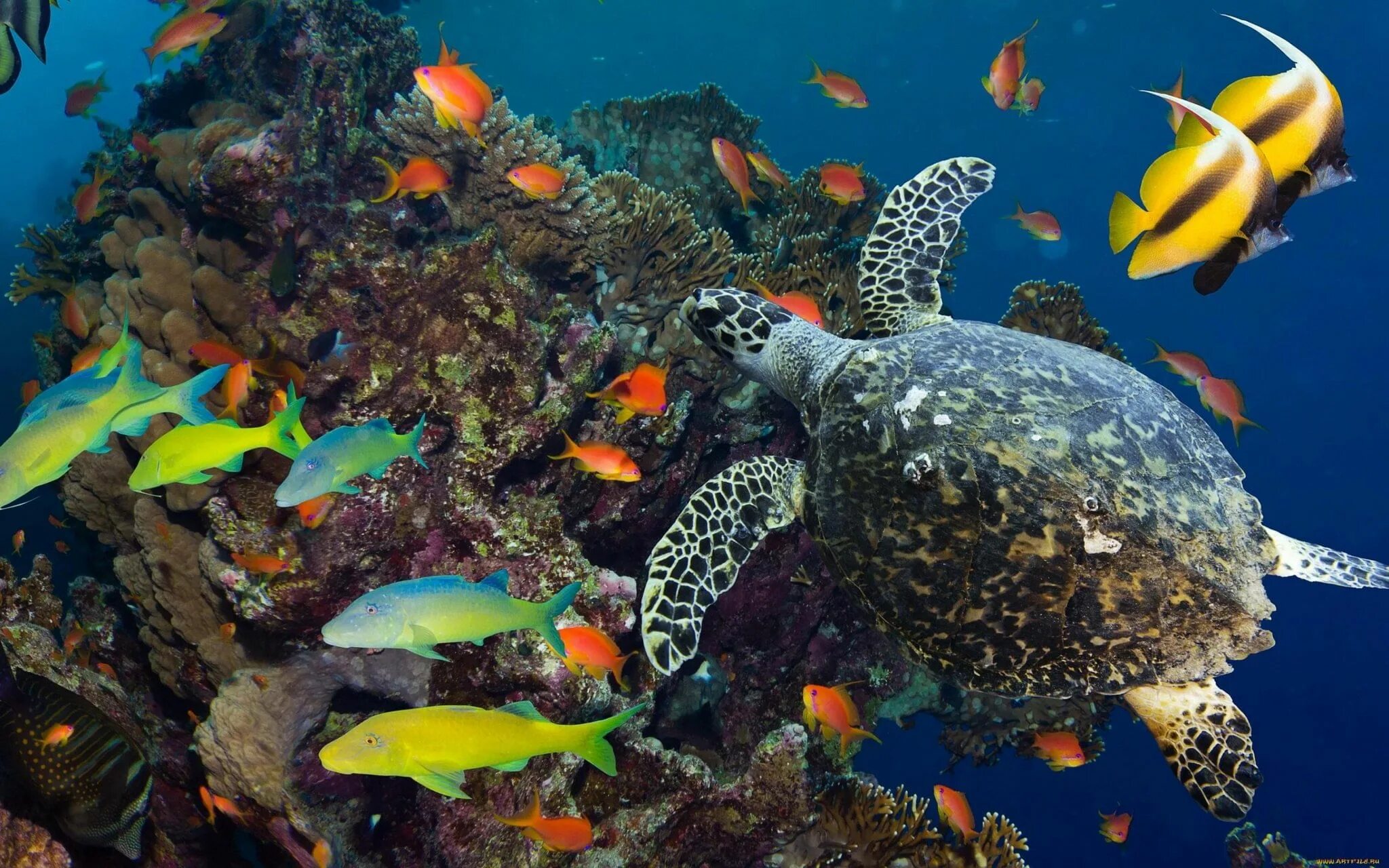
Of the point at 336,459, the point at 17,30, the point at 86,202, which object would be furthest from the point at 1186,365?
the point at 86,202

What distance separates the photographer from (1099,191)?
58062 millimetres

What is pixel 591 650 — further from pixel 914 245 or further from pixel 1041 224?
pixel 1041 224

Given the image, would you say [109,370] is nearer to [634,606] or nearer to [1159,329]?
[634,606]

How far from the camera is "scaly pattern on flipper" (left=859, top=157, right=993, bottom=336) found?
483 cm

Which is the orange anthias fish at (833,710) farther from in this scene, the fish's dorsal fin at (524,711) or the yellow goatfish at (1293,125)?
the yellow goatfish at (1293,125)

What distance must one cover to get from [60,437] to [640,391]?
246 centimetres

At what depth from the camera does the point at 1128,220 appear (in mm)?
1783

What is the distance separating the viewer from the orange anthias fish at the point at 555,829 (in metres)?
2.81

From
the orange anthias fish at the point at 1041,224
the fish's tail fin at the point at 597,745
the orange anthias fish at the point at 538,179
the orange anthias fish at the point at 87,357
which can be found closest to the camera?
the fish's tail fin at the point at 597,745

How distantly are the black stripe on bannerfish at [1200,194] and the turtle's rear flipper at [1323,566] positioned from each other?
7.52 ft

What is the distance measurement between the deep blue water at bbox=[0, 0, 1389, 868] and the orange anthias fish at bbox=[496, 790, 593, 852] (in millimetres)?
11982

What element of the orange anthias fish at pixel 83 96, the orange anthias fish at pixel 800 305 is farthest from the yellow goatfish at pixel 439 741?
the orange anthias fish at pixel 83 96

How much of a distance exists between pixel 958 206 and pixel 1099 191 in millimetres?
67544

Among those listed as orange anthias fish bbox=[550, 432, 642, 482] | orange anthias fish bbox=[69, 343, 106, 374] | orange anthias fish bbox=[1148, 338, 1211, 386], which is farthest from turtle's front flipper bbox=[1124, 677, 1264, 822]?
orange anthias fish bbox=[69, 343, 106, 374]
